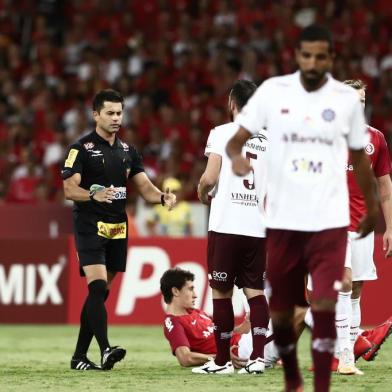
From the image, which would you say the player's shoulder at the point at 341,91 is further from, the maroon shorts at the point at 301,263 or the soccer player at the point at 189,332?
the soccer player at the point at 189,332

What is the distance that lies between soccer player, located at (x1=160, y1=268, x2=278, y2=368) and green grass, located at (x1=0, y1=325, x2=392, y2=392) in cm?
19

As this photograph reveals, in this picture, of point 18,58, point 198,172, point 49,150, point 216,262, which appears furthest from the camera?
point 18,58

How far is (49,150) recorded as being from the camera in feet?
67.4

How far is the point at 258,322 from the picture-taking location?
29.5ft

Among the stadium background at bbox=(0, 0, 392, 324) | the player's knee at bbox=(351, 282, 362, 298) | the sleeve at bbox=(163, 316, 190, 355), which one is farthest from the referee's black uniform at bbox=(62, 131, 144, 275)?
the stadium background at bbox=(0, 0, 392, 324)

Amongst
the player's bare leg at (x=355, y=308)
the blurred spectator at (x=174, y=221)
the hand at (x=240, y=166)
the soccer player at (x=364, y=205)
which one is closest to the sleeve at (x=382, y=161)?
the soccer player at (x=364, y=205)

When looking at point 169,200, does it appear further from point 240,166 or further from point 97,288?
point 240,166

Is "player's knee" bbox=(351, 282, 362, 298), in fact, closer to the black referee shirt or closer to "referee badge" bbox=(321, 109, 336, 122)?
the black referee shirt

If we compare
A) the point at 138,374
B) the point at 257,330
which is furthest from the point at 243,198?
the point at 138,374

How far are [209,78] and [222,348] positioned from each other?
12.6 meters

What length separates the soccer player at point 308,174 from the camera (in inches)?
253

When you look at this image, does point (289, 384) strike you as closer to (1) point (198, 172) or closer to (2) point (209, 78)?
(1) point (198, 172)

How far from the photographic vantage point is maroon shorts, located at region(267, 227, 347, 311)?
21.1 feet

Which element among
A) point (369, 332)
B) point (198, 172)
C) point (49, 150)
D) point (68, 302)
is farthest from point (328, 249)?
point (49, 150)
